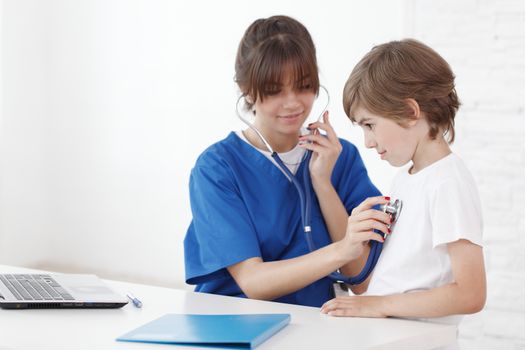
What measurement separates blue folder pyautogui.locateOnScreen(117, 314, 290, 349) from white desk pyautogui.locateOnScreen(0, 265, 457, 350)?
0.6 inches

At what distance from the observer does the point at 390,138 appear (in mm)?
1533

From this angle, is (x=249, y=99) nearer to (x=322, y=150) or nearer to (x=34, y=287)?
(x=322, y=150)

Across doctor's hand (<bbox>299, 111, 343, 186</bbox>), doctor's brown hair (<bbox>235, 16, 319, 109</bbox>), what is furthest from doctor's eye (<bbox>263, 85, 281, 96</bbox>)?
doctor's hand (<bbox>299, 111, 343, 186</bbox>)

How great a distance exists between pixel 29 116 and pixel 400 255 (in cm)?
300

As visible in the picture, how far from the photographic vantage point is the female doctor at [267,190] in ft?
5.88

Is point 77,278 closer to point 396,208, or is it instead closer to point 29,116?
point 396,208

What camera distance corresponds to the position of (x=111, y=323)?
1.41 meters

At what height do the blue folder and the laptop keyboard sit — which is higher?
the laptop keyboard

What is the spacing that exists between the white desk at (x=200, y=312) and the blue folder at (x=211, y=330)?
0.01 m

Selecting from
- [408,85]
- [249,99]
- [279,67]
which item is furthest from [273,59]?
[408,85]

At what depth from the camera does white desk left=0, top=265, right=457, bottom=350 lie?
128cm

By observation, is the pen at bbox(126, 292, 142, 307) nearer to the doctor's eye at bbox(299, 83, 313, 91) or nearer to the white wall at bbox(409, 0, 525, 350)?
the doctor's eye at bbox(299, 83, 313, 91)

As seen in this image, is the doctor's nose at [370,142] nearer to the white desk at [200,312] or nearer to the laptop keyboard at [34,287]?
the white desk at [200,312]

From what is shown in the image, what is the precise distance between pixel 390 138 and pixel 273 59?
1.24ft
